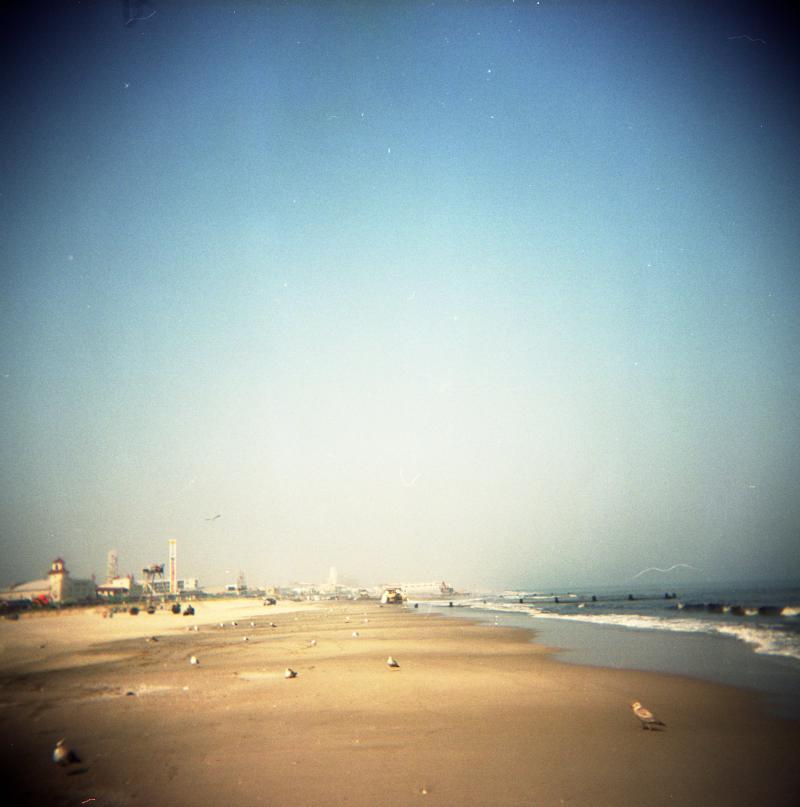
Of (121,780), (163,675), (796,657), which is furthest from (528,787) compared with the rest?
(796,657)

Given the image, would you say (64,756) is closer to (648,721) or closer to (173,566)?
(648,721)

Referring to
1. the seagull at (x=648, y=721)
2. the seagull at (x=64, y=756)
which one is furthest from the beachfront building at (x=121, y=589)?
the seagull at (x=648, y=721)

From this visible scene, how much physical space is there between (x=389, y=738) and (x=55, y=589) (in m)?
85.4

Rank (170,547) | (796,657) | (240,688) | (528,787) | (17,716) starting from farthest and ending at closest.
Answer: (170,547) < (796,657) < (240,688) < (17,716) < (528,787)

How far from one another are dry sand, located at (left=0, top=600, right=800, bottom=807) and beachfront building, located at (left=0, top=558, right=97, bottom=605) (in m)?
69.1

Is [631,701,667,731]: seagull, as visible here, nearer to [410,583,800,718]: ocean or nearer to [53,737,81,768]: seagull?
[410,583,800,718]: ocean

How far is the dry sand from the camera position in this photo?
23.7ft

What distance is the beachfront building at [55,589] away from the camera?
71625mm

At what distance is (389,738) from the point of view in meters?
9.36

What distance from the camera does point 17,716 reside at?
11.6 meters

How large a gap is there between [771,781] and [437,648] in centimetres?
1691

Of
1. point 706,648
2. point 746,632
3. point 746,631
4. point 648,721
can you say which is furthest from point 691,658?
point 746,631

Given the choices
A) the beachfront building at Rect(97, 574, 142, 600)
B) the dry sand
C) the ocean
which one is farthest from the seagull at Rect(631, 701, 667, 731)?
the beachfront building at Rect(97, 574, 142, 600)

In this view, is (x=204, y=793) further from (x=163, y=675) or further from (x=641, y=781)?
(x=163, y=675)
